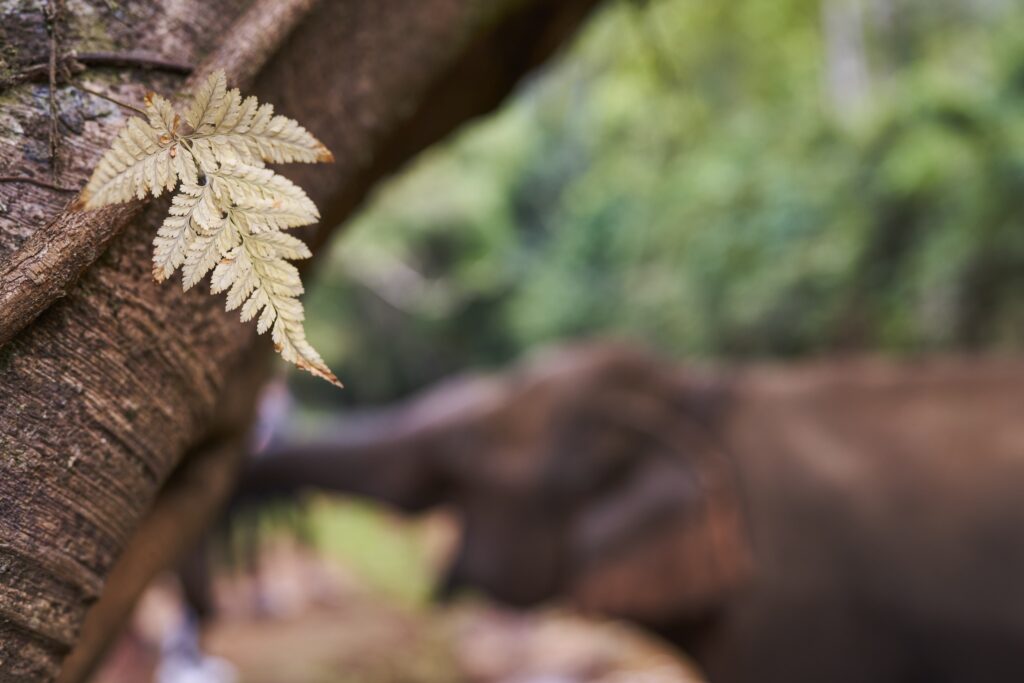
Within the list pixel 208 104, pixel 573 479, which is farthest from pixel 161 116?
pixel 573 479

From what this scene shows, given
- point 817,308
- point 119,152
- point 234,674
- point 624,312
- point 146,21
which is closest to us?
point 119,152

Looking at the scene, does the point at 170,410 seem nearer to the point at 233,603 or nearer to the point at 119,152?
the point at 119,152

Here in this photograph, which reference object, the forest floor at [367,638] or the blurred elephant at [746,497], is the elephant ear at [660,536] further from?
the forest floor at [367,638]

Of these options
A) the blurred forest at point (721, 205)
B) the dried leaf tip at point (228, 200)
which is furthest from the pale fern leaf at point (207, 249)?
the blurred forest at point (721, 205)

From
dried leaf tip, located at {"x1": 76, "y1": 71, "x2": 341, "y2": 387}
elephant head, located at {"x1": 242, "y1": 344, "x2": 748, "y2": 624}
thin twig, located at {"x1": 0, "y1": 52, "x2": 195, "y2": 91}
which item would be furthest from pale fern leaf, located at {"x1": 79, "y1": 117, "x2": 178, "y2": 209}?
elephant head, located at {"x1": 242, "y1": 344, "x2": 748, "y2": 624}

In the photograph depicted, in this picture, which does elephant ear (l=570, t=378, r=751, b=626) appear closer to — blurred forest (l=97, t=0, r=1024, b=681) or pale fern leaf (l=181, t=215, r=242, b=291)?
blurred forest (l=97, t=0, r=1024, b=681)

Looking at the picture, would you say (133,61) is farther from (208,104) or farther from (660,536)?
(660,536)

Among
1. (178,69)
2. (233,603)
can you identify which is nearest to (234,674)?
(233,603)
